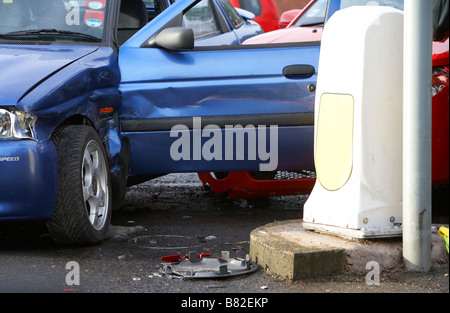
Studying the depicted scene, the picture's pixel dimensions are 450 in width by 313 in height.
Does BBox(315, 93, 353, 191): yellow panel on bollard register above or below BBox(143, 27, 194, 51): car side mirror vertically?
below

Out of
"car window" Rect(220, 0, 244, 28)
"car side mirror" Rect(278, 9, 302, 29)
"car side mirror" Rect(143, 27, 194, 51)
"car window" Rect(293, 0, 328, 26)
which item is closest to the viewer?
"car side mirror" Rect(143, 27, 194, 51)

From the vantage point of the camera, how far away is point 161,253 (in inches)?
211

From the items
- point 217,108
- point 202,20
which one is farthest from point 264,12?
point 217,108

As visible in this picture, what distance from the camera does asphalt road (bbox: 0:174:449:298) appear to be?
4477mm

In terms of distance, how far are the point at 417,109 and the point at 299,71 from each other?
172 cm

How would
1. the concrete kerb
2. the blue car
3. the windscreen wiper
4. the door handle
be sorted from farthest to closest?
the windscreen wiper
the door handle
the blue car
the concrete kerb

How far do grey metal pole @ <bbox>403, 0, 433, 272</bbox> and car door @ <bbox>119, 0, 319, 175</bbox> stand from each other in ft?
5.27

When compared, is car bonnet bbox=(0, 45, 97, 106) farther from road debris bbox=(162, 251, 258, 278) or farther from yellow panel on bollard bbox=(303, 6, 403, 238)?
yellow panel on bollard bbox=(303, 6, 403, 238)

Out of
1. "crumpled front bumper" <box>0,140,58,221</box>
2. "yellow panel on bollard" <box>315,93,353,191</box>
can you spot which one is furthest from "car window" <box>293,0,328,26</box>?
"crumpled front bumper" <box>0,140,58,221</box>

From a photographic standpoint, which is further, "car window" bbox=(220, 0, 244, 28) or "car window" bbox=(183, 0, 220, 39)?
"car window" bbox=(220, 0, 244, 28)

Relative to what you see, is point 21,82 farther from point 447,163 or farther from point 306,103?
point 447,163

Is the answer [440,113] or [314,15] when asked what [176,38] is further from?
[314,15]

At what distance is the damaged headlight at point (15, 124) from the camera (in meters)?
5.04

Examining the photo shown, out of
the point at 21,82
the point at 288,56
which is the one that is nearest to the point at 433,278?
the point at 288,56
